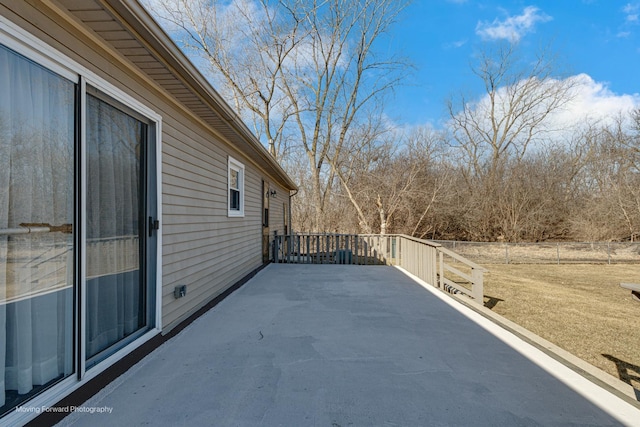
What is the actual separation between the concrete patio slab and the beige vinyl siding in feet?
1.82

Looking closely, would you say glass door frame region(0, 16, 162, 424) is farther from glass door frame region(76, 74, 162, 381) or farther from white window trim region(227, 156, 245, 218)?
white window trim region(227, 156, 245, 218)

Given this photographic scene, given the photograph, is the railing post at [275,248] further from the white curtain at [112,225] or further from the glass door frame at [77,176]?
the glass door frame at [77,176]

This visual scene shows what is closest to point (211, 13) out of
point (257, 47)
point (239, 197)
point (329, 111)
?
point (257, 47)

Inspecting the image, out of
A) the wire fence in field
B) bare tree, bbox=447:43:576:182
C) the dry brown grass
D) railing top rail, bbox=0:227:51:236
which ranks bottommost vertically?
the dry brown grass

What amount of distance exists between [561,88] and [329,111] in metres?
12.6

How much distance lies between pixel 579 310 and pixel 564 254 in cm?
724

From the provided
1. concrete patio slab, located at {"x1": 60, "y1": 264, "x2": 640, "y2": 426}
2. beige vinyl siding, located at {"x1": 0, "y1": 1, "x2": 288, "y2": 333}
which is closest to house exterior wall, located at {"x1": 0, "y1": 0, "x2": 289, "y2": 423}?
beige vinyl siding, located at {"x1": 0, "y1": 1, "x2": 288, "y2": 333}

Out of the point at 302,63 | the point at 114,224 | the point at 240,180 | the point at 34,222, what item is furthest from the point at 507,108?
the point at 34,222

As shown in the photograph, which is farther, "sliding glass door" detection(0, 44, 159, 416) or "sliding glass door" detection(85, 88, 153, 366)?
"sliding glass door" detection(85, 88, 153, 366)

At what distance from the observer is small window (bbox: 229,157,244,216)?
5219 millimetres

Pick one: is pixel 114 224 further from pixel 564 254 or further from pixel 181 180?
pixel 564 254

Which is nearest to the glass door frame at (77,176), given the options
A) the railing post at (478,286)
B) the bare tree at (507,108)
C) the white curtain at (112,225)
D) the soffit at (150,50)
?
the white curtain at (112,225)

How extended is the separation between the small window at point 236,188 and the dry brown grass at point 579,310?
4788mm

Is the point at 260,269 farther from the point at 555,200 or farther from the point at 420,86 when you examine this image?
the point at 555,200
